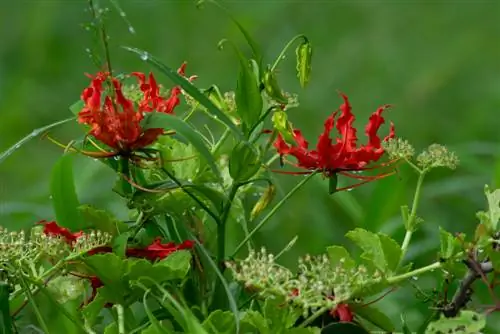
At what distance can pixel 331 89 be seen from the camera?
284 centimetres

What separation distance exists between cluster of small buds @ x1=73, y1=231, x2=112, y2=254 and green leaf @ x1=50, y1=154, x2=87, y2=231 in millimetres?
121

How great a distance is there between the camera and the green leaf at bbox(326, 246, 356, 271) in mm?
809

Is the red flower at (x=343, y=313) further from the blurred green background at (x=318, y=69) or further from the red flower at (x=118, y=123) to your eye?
the blurred green background at (x=318, y=69)

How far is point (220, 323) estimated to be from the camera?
0.77m

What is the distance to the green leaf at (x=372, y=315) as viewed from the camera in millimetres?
823

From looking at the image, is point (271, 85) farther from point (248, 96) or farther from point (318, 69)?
point (318, 69)

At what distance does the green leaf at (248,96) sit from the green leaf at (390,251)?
12 centimetres

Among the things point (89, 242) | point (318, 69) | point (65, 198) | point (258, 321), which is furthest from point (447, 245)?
point (318, 69)

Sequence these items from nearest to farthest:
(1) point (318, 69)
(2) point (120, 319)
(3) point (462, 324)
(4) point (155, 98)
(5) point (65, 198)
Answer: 1. (3) point (462, 324)
2. (2) point (120, 319)
3. (4) point (155, 98)
4. (5) point (65, 198)
5. (1) point (318, 69)

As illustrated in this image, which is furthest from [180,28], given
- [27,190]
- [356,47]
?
[27,190]

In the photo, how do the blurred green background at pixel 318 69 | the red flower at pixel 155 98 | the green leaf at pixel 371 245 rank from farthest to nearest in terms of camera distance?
the blurred green background at pixel 318 69, the red flower at pixel 155 98, the green leaf at pixel 371 245

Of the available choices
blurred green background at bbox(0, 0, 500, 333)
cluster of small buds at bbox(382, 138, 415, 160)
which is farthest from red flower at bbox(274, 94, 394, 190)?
blurred green background at bbox(0, 0, 500, 333)

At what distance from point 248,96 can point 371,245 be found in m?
0.14

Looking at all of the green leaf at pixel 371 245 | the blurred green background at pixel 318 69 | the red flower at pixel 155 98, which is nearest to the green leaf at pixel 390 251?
the green leaf at pixel 371 245
